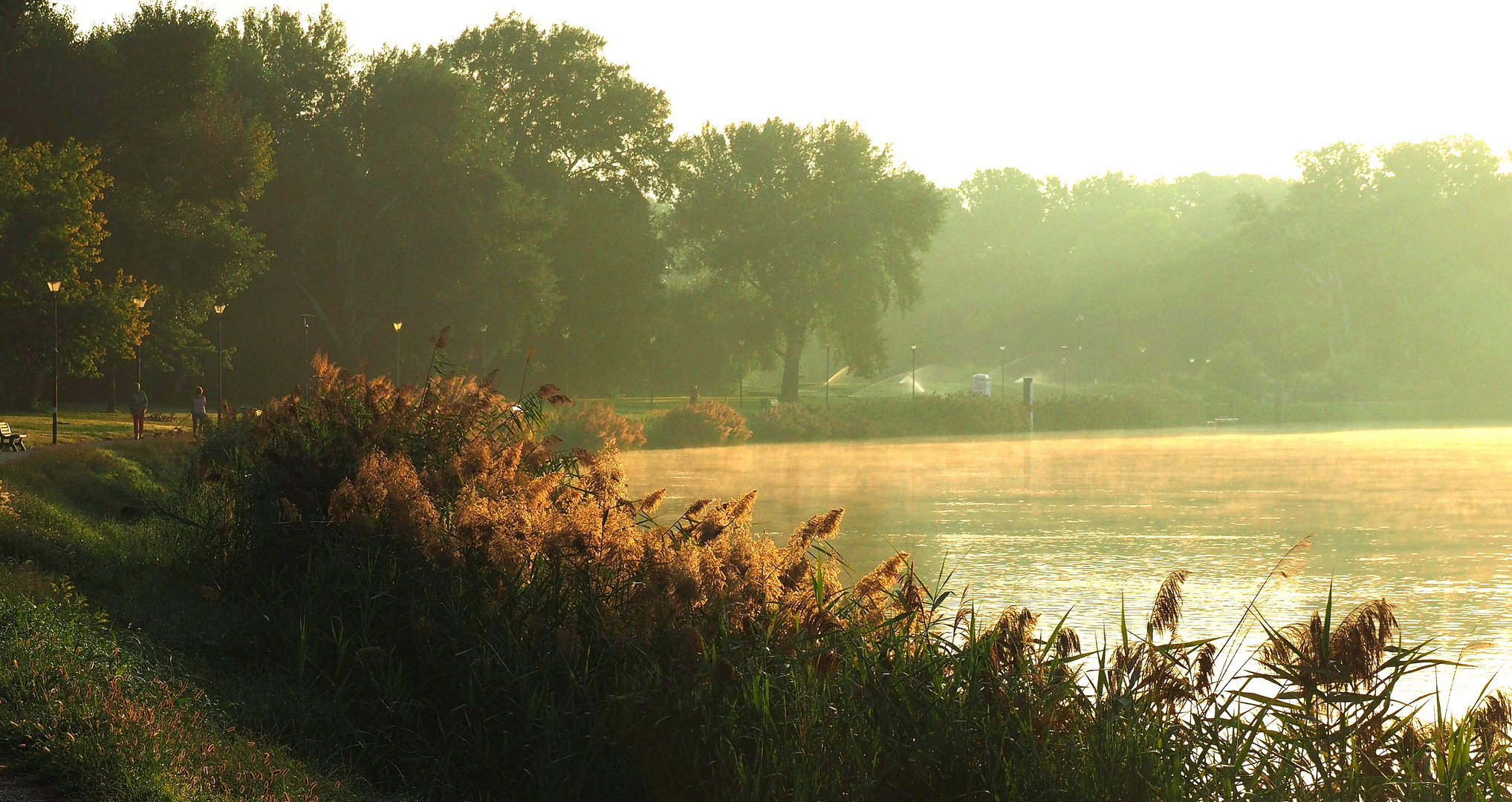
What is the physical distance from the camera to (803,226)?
70.8m

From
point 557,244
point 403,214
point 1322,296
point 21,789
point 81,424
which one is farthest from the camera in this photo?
point 1322,296

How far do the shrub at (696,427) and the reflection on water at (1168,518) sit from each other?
3.16 metres

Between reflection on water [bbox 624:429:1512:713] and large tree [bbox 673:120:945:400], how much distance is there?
23.0 m

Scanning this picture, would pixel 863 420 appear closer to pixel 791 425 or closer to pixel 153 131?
pixel 791 425

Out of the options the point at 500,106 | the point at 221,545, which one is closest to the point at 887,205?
the point at 500,106

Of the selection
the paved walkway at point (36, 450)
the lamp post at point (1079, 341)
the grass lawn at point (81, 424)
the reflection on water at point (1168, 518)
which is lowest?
the reflection on water at point (1168, 518)

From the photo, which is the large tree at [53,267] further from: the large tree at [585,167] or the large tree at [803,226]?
the large tree at [803,226]

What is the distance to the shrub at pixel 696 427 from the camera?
168 ft

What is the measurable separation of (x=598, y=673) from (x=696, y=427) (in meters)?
42.6

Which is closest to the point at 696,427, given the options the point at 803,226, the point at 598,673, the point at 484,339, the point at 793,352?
the point at 484,339

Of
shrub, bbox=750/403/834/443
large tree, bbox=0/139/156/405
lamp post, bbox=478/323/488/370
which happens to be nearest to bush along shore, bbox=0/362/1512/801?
large tree, bbox=0/139/156/405

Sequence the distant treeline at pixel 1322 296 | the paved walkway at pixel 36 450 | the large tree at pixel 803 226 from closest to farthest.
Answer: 1. the paved walkway at pixel 36 450
2. the large tree at pixel 803 226
3. the distant treeline at pixel 1322 296

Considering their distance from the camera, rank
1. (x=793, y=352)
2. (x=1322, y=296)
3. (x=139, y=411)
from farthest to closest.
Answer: (x=1322, y=296) → (x=793, y=352) → (x=139, y=411)

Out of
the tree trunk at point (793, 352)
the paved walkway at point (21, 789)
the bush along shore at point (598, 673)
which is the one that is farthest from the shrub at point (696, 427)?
the paved walkway at point (21, 789)
